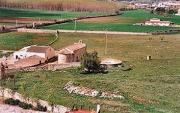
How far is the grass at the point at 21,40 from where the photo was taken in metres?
70.2

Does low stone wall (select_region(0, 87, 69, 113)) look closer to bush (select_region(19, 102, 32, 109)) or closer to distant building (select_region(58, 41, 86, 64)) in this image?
bush (select_region(19, 102, 32, 109))

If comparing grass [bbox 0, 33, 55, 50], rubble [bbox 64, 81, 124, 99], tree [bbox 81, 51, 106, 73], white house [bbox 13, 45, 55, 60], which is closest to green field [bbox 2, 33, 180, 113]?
rubble [bbox 64, 81, 124, 99]

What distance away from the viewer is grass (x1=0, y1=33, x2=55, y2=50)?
Answer: 7025cm

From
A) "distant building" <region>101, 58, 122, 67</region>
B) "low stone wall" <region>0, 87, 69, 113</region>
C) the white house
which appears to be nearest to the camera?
"low stone wall" <region>0, 87, 69, 113</region>

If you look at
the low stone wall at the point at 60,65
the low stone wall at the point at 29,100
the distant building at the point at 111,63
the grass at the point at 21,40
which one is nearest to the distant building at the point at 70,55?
the low stone wall at the point at 60,65

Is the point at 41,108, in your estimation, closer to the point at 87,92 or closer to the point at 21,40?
the point at 87,92

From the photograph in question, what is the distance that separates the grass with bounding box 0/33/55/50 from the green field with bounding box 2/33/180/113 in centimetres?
1246

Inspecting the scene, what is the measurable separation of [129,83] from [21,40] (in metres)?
35.0

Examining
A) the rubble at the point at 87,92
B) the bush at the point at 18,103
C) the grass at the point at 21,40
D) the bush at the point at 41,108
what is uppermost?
the rubble at the point at 87,92

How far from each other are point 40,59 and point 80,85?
13720 mm

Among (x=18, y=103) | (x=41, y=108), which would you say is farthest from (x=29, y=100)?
(x=41, y=108)

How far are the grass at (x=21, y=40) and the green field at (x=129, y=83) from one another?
40.9 feet

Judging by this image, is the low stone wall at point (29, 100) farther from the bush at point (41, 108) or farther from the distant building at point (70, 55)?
the distant building at point (70, 55)

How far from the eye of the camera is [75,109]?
34.8 metres
